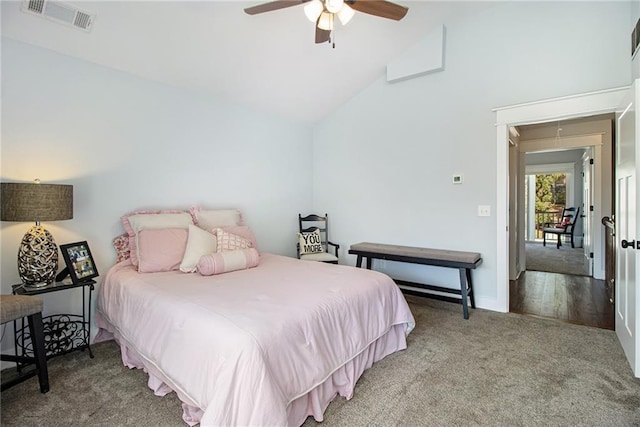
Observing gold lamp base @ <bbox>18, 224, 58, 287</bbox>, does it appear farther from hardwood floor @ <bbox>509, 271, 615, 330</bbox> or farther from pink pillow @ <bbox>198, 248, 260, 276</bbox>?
hardwood floor @ <bbox>509, 271, 615, 330</bbox>

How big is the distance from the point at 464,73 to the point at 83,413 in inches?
168

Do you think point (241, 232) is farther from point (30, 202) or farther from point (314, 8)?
point (314, 8)

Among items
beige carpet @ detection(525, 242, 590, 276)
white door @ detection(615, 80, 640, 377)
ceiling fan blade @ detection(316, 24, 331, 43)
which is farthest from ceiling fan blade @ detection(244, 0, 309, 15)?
beige carpet @ detection(525, 242, 590, 276)

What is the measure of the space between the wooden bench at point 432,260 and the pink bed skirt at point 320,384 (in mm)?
984

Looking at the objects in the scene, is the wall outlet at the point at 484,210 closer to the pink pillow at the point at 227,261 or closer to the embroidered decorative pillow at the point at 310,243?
the embroidered decorative pillow at the point at 310,243

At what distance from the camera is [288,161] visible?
4410 mm

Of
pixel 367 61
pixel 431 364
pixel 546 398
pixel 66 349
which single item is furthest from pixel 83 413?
pixel 367 61

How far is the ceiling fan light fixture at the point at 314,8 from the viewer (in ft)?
6.72

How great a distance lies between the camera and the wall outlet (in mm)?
3363

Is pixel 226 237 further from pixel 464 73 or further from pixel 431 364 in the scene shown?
pixel 464 73

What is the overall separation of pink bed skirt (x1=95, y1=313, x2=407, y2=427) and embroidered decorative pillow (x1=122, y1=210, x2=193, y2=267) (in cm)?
65

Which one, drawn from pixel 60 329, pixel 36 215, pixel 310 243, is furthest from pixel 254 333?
pixel 310 243

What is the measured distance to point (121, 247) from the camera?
2740mm

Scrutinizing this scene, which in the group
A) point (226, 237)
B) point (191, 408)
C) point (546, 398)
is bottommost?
point (546, 398)
